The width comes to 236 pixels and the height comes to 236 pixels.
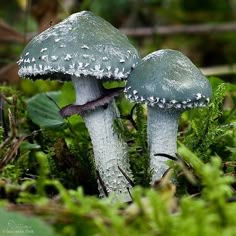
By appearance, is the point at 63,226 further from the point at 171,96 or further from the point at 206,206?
the point at 171,96

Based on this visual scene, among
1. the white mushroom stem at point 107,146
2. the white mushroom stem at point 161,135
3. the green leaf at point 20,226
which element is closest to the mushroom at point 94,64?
the white mushroom stem at point 107,146

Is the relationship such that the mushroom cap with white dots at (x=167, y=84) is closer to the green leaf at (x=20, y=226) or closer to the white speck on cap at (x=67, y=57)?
the white speck on cap at (x=67, y=57)

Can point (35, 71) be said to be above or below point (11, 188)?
above

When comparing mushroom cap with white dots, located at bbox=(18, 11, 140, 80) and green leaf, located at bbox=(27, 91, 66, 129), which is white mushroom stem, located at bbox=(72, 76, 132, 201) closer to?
mushroom cap with white dots, located at bbox=(18, 11, 140, 80)

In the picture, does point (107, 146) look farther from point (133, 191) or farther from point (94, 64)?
point (133, 191)

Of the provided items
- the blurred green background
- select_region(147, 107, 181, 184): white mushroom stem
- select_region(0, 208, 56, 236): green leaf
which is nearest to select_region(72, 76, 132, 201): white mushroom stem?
select_region(147, 107, 181, 184): white mushroom stem

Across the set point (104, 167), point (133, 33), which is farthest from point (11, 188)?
point (133, 33)

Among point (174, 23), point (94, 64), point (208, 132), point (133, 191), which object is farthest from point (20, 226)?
point (174, 23)
